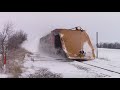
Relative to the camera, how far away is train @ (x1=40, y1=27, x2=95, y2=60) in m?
11.4

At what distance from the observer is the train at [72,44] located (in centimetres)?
1141

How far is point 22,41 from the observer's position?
35.3 feet

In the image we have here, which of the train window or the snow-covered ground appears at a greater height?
the train window

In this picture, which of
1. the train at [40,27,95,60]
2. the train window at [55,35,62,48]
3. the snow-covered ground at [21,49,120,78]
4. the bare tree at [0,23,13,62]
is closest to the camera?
the snow-covered ground at [21,49,120,78]

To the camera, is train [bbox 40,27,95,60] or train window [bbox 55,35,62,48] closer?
train [bbox 40,27,95,60]

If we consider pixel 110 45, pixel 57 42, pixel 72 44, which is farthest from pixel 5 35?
pixel 110 45

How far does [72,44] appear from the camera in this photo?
1162 centimetres

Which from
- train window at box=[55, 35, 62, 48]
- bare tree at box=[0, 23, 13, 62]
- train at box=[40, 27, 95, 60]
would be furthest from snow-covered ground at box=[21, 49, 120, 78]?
bare tree at box=[0, 23, 13, 62]

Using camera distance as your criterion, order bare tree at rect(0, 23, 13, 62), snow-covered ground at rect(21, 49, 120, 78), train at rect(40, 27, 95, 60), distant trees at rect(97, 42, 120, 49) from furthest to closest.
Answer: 1. train at rect(40, 27, 95, 60)
2. distant trees at rect(97, 42, 120, 49)
3. bare tree at rect(0, 23, 13, 62)
4. snow-covered ground at rect(21, 49, 120, 78)

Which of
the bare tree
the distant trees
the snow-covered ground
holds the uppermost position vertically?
the bare tree

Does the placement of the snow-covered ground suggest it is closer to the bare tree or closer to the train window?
the train window
